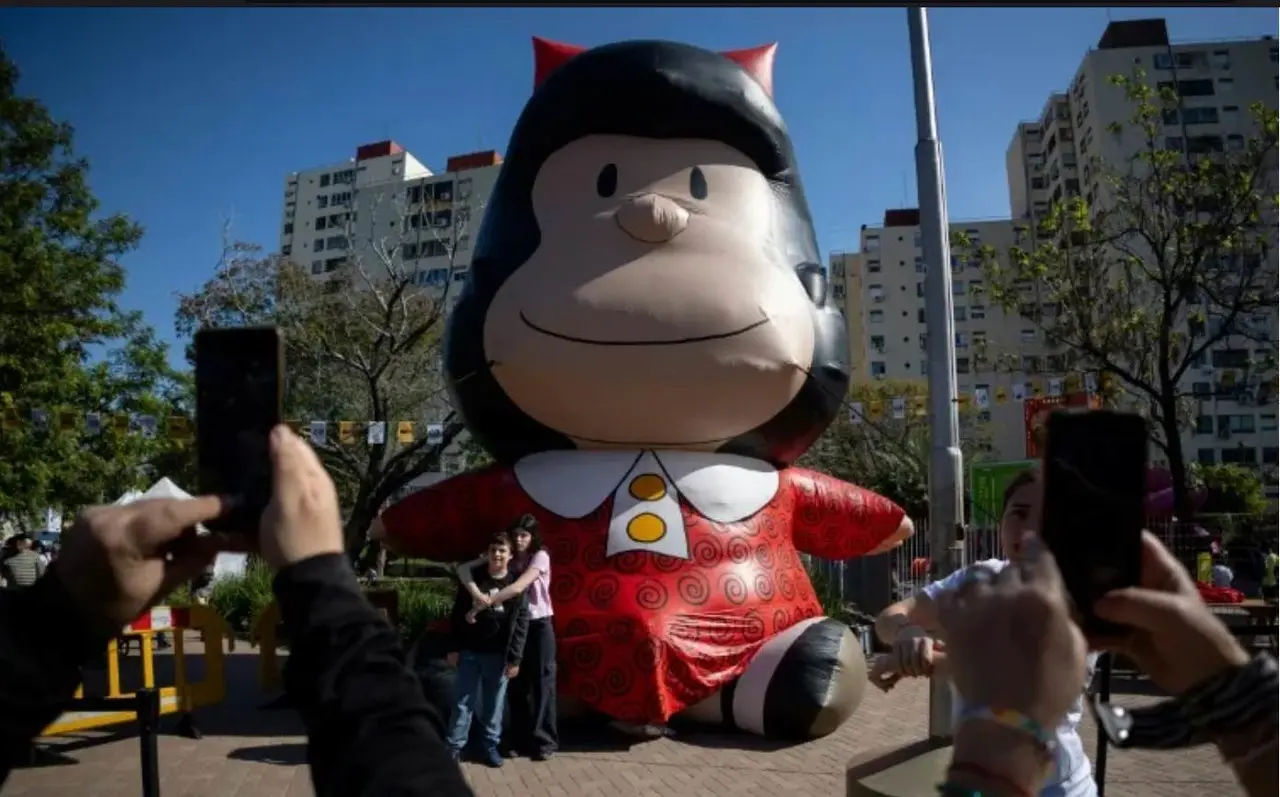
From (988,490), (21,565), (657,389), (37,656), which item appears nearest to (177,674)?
(657,389)

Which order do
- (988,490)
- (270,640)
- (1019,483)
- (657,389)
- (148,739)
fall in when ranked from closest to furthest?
(1019,483)
(148,739)
(657,389)
(270,640)
(988,490)

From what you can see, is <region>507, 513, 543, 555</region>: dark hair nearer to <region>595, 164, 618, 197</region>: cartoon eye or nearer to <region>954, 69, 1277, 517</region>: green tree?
<region>595, 164, 618, 197</region>: cartoon eye

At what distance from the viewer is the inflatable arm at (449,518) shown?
605 centimetres

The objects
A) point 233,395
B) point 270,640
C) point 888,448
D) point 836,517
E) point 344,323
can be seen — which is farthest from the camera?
point 888,448

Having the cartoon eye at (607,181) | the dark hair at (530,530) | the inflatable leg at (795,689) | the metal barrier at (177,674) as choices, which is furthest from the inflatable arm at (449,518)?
the cartoon eye at (607,181)

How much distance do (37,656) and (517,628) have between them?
4339 mm

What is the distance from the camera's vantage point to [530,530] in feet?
18.2

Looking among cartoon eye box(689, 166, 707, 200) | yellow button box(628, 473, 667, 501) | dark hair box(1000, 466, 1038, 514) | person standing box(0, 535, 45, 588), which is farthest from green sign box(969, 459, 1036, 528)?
dark hair box(1000, 466, 1038, 514)

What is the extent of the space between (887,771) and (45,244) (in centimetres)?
1037

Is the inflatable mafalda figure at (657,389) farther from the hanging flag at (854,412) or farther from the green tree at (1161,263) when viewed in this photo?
the green tree at (1161,263)

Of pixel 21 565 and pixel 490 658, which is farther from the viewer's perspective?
pixel 21 565

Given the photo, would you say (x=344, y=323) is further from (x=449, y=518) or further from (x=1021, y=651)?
(x=1021, y=651)

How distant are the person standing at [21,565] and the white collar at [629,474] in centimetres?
583

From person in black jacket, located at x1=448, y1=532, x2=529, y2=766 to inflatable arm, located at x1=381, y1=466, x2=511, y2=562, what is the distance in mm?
717
